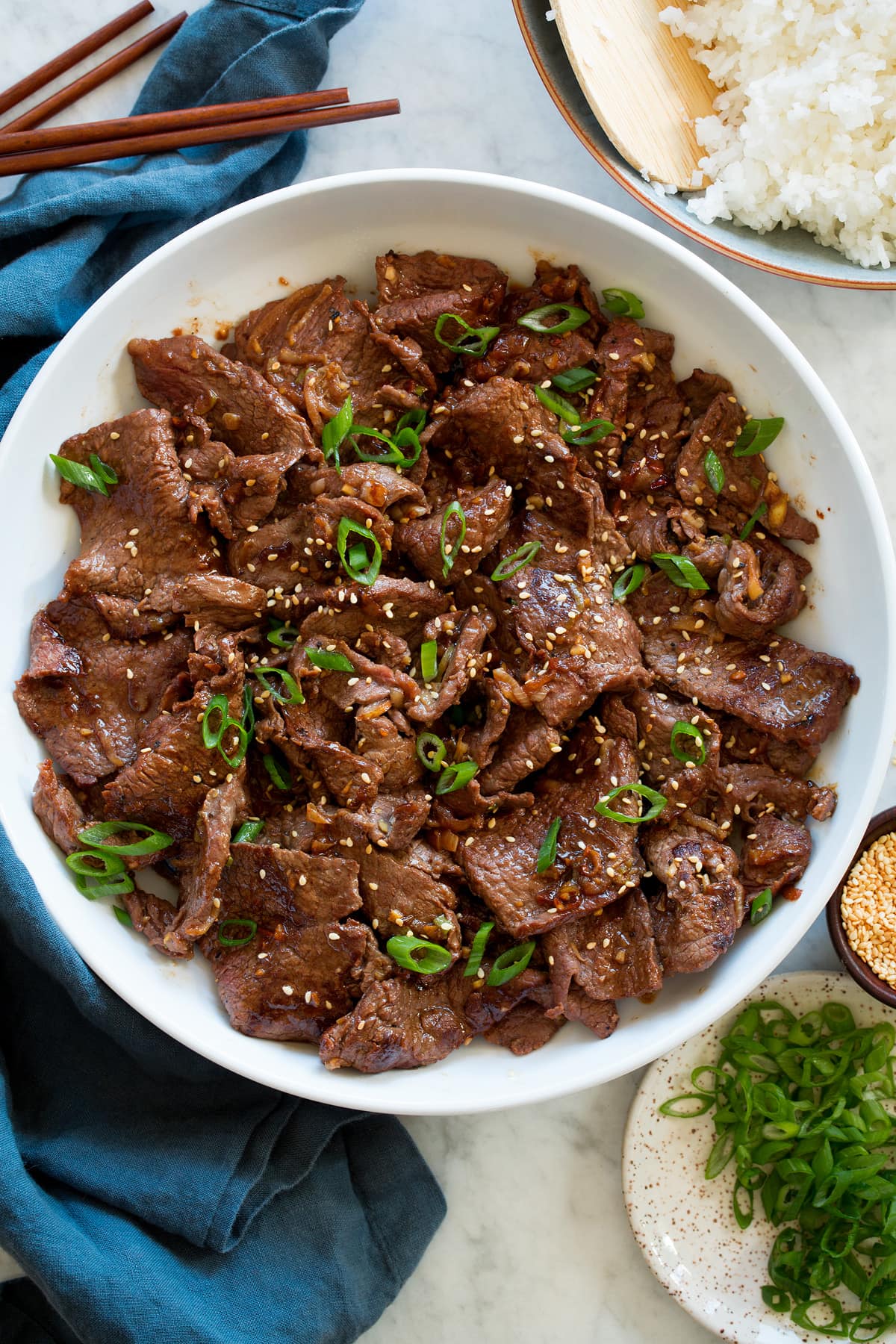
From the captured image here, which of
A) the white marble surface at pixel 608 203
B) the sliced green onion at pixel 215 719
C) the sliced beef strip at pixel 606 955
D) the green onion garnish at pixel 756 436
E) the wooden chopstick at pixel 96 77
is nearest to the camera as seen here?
the sliced green onion at pixel 215 719

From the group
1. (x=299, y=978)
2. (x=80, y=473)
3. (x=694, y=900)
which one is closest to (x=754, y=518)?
(x=694, y=900)

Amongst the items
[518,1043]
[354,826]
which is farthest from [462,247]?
[518,1043]

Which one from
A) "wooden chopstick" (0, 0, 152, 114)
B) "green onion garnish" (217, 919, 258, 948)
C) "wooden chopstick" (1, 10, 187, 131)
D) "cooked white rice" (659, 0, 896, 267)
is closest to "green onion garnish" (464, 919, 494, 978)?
"green onion garnish" (217, 919, 258, 948)

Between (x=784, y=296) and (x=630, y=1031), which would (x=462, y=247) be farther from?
(x=630, y=1031)

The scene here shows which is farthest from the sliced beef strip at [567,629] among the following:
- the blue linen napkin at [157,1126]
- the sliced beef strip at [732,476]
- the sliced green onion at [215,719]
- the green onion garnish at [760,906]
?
the blue linen napkin at [157,1126]

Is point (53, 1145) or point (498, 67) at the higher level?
point (498, 67)

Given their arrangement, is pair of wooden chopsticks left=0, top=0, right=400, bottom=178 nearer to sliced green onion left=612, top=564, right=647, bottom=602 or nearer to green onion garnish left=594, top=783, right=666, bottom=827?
sliced green onion left=612, top=564, right=647, bottom=602

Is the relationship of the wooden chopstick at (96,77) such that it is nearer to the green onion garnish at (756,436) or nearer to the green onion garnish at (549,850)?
the green onion garnish at (756,436)
